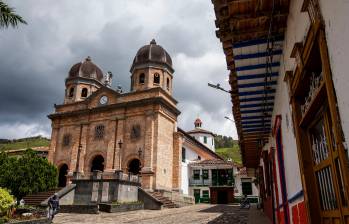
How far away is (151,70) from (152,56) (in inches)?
61.1

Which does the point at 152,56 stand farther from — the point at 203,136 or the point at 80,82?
the point at 203,136

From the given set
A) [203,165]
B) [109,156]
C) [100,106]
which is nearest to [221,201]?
[203,165]

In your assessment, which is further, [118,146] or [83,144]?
[83,144]

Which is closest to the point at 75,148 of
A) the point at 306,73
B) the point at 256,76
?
the point at 256,76

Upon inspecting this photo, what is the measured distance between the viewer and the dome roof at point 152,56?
29.0 metres

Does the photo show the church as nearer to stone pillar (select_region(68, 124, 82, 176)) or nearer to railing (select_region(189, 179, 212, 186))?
stone pillar (select_region(68, 124, 82, 176))

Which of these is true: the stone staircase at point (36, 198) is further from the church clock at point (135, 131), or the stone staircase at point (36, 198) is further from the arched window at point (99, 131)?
the church clock at point (135, 131)

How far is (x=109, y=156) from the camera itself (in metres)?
26.8

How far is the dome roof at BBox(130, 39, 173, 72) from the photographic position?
29.0 metres

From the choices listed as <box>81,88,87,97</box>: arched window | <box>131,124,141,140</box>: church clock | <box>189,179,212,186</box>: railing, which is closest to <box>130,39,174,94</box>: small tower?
<box>131,124,141,140</box>: church clock

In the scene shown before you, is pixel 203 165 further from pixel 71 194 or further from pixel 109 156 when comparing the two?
pixel 71 194

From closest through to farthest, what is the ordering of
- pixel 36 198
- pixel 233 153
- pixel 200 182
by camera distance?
Answer: 1. pixel 36 198
2. pixel 200 182
3. pixel 233 153

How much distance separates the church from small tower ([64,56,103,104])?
115 mm

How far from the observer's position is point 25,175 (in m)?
22.4
